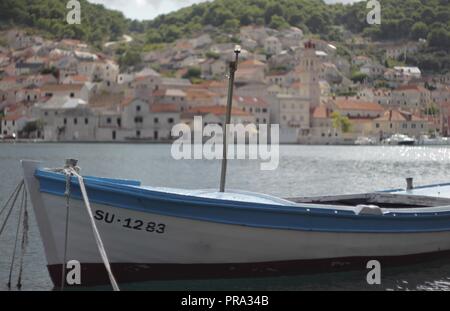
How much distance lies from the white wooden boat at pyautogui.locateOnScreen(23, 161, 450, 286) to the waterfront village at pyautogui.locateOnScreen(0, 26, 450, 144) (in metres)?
104

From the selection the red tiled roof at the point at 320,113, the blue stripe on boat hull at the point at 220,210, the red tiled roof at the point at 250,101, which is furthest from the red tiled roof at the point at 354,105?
the blue stripe on boat hull at the point at 220,210

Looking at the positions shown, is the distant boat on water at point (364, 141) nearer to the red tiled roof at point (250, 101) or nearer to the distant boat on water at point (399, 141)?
the distant boat on water at point (399, 141)

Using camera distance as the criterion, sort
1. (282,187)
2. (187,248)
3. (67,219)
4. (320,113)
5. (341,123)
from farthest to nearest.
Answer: (320,113) < (341,123) < (282,187) < (187,248) < (67,219)

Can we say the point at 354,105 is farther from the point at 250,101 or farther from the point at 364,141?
the point at 250,101

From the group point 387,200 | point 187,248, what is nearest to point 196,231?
point 187,248

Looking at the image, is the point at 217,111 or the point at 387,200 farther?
the point at 217,111

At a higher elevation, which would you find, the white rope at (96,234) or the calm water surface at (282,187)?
the white rope at (96,234)

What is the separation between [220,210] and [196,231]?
59 centimetres

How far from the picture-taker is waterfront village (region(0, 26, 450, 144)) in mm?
127312

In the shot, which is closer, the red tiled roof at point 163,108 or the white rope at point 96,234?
the white rope at point 96,234

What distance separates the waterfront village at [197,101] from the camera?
12731 cm

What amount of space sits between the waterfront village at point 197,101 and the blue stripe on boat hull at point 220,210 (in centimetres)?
10393

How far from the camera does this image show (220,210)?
575 inches
